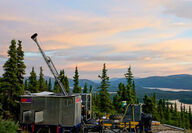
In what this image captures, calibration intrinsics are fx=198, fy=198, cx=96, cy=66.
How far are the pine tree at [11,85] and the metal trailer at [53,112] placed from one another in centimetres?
601

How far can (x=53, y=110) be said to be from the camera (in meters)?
13.8

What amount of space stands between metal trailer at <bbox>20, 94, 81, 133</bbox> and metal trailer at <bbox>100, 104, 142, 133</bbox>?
225 cm

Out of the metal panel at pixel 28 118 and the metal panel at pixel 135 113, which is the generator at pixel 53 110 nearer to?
the metal panel at pixel 28 118

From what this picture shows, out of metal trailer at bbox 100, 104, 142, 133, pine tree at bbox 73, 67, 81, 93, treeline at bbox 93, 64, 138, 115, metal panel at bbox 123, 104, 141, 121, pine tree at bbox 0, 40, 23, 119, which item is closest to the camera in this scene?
metal trailer at bbox 100, 104, 142, 133

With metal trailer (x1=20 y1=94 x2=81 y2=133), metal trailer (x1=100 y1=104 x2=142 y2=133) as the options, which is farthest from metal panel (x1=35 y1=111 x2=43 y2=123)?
metal trailer (x1=100 y1=104 x2=142 y2=133)

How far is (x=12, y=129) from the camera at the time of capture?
33.4ft

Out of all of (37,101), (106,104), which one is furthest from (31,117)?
(106,104)

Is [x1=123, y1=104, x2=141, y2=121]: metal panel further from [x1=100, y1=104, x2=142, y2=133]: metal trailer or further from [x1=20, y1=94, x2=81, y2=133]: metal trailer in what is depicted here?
[x1=20, y1=94, x2=81, y2=133]: metal trailer

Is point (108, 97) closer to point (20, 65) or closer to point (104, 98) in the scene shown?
point (104, 98)

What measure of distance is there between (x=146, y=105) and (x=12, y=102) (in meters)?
30.6

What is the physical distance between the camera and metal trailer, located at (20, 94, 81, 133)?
45.0 feet

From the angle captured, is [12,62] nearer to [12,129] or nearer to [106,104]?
[12,129]

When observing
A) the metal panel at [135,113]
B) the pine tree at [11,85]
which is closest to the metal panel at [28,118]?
the pine tree at [11,85]

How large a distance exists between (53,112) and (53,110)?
14 centimetres
